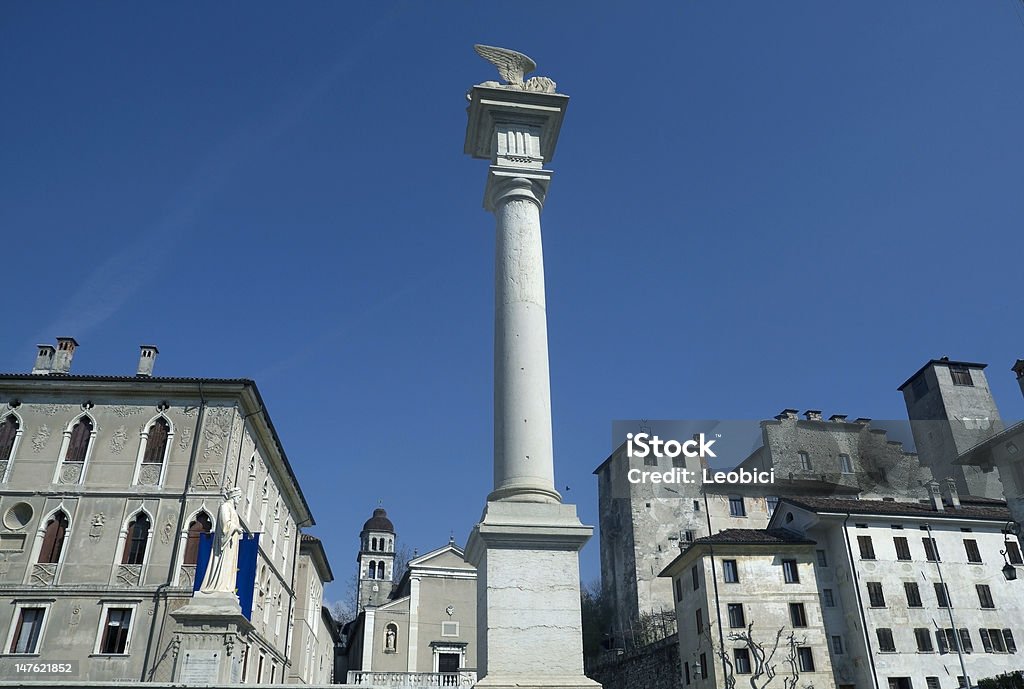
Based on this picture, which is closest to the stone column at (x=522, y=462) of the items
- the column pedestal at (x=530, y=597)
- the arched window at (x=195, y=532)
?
the column pedestal at (x=530, y=597)

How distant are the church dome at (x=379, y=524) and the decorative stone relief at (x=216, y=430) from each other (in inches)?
2432

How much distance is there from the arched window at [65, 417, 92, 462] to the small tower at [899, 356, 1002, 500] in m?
56.0

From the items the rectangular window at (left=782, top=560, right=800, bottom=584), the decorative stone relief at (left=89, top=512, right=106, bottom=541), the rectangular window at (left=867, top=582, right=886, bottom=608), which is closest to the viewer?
the decorative stone relief at (left=89, top=512, right=106, bottom=541)

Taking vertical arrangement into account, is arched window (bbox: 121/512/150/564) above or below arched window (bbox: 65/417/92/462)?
below

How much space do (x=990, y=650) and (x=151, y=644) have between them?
4046cm

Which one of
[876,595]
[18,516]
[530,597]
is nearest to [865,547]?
[876,595]

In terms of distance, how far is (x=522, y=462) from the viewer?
1223 cm

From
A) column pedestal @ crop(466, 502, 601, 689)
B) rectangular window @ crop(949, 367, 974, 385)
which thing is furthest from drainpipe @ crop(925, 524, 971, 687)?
column pedestal @ crop(466, 502, 601, 689)

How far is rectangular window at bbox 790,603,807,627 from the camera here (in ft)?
140

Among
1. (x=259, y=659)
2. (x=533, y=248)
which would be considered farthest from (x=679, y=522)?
(x=533, y=248)

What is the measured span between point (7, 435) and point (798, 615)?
3887 centimetres

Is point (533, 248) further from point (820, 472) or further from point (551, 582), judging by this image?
point (820, 472)

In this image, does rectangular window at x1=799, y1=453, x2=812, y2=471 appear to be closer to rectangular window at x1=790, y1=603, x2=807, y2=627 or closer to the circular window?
rectangular window at x1=790, y1=603, x2=807, y2=627

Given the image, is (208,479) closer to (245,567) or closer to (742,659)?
(245,567)
